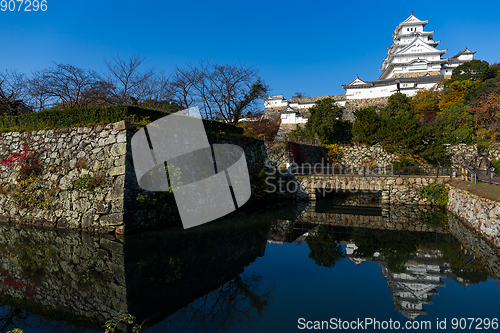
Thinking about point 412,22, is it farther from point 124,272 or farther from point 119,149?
point 124,272

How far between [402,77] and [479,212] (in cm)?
3825

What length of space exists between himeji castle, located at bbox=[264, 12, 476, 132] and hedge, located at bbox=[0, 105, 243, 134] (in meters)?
28.4

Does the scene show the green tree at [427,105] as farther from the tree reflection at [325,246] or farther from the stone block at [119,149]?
the stone block at [119,149]

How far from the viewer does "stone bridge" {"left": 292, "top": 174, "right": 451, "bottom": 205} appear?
15.0 m

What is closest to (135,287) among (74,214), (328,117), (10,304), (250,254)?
(10,304)

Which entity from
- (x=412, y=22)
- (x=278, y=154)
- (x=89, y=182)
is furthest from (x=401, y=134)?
(x=412, y=22)

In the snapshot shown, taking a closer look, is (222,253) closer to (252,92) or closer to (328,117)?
(252,92)

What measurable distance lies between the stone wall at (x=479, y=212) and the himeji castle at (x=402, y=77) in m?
24.6

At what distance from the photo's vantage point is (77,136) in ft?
35.0

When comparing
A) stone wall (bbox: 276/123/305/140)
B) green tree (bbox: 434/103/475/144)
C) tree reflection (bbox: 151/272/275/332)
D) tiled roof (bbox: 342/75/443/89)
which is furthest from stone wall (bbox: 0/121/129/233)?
tiled roof (bbox: 342/75/443/89)

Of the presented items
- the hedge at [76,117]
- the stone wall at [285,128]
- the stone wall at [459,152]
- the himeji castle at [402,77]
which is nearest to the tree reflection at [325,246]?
the hedge at [76,117]

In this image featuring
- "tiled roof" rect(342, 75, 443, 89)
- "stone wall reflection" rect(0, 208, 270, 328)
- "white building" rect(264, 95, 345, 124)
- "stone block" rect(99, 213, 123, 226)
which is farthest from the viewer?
"white building" rect(264, 95, 345, 124)

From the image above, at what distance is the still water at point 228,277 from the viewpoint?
168 inches

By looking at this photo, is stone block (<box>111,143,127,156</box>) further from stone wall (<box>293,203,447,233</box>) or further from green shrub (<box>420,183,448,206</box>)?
green shrub (<box>420,183,448,206</box>)
